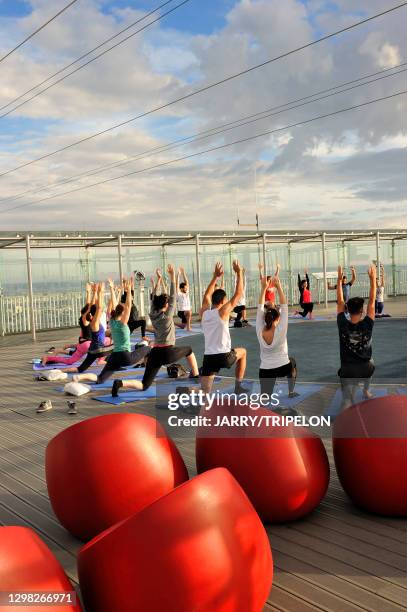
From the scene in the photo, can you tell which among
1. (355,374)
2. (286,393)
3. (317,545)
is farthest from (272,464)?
(286,393)

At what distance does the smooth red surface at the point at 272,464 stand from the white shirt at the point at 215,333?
11.1ft

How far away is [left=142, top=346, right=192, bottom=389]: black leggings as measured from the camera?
8.20m

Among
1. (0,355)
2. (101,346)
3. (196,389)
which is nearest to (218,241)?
(0,355)

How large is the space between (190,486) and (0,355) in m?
12.4

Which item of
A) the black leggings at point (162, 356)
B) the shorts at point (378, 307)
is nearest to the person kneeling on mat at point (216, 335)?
the black leggings at point (162, 356)

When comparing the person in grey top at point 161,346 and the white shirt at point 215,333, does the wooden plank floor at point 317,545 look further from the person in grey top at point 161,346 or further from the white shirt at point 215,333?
the person in grey top at point 161,346

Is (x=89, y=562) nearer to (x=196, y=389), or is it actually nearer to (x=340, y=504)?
(x=340, y=504)

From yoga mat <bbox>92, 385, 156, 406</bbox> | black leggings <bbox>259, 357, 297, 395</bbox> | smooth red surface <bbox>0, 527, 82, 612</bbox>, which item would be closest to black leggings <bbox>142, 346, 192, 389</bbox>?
yoga mat <bbox>92, 385, 156, 406</bbox>

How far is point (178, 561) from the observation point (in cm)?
270

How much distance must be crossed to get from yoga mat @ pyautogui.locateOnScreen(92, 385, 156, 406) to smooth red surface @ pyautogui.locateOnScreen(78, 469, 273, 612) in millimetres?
5403

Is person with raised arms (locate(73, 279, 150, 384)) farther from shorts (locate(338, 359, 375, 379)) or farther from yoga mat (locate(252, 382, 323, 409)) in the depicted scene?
shorts (locate(338, 359, 375, 379))

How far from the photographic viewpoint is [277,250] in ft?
80.1

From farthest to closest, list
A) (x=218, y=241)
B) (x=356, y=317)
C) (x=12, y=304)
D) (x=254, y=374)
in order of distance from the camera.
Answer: (x=218, y=241)
(x=12, y=304)
(x=254, y=374)
(x=356, y=317)

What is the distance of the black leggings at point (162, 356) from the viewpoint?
820 centimetres
